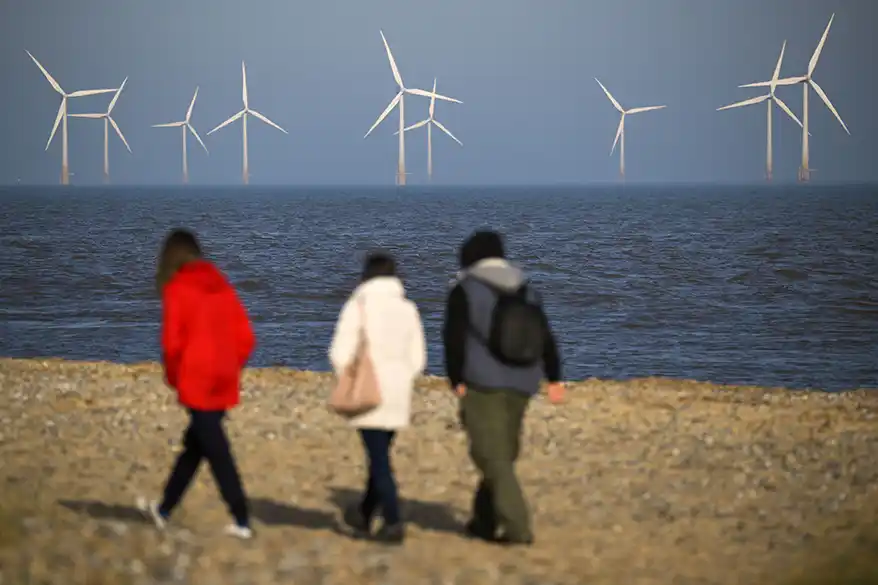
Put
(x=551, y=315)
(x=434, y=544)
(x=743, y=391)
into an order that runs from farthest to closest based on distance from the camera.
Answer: (x=551, y=315), (x=743, y=391), (x=434, y=544)

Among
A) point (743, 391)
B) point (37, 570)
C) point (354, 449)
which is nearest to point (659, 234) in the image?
point (743, 391)

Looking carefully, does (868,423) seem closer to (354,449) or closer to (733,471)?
(733,471)

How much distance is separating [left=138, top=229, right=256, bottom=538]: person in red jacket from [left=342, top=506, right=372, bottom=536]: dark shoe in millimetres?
1095

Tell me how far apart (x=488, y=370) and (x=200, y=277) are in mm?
1829

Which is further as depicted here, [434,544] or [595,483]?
[595,483]

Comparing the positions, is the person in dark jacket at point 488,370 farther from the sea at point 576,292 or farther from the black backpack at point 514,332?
the sea at point 576,292

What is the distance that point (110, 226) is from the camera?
93250mm

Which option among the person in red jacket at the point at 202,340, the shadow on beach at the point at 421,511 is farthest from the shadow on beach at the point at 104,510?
the shadow on beach at the point at 421,511

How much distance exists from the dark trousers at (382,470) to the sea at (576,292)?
14.3 metres

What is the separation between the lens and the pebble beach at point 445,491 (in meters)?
8.29

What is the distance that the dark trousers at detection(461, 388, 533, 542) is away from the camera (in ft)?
28.6

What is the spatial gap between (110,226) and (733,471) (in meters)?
84.8

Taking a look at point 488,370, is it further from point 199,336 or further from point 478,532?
point 199,336

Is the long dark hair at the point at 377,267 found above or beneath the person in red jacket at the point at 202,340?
above
